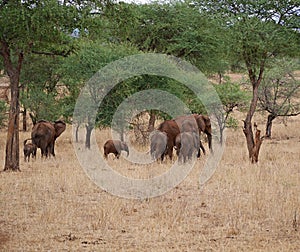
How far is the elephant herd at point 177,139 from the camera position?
17.1 meters

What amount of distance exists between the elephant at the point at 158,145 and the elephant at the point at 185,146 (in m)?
0.57

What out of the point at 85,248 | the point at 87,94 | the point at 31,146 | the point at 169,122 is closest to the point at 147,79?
the point at 87,94

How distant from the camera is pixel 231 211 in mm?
9500

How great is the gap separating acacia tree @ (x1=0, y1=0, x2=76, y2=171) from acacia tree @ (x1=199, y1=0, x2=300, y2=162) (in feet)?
18.7

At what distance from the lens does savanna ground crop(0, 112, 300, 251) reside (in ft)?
24.9

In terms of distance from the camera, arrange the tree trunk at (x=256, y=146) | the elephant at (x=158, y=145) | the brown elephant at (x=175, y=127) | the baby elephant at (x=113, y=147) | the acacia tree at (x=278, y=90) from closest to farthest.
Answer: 1. the tree trunk at (x=256, y=146)
2. the elephant at (x=158, y=145)
3. the brown elephant at (x=175, y=127)
4. the baby elephant at (x=113, y=147)
5. the acacia tree at (x=278, y=90)

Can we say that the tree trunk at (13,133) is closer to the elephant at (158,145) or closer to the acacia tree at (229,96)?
the elephant at (158,145)

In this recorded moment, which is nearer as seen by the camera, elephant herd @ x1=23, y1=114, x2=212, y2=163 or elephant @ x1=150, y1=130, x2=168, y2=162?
elephant herd @ x1=23, y1=114, x2=212, y2=163

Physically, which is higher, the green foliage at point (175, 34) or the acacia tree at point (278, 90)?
the green foliage at point (175, 34)

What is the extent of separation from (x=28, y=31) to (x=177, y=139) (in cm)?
665

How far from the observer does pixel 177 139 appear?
1727 cm

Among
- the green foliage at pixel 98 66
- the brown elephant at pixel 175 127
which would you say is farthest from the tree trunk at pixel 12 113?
the green foliage at pixel 98 66

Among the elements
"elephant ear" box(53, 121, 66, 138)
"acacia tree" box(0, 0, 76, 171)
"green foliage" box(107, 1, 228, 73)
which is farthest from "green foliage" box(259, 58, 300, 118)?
"acacia tree" box(0, 0, 76, 171)

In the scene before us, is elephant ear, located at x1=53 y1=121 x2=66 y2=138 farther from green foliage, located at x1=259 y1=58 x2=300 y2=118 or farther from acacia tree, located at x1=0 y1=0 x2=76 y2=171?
green foliage, located at x1=259 y1=58 x2=300 y2=118
